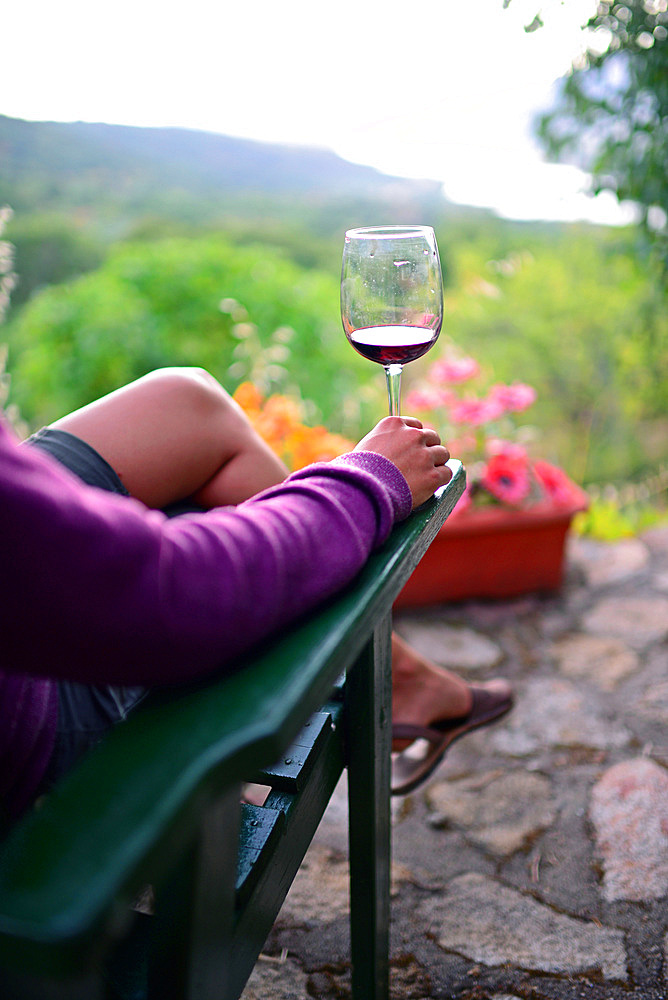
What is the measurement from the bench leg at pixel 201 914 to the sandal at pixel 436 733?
34.3 inches

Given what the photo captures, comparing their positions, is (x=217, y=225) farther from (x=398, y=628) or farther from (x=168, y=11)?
(x=398, y=628)

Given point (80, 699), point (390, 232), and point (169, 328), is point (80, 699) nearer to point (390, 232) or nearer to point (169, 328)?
point (390, 232)

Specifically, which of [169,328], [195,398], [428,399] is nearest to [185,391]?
[195,398]

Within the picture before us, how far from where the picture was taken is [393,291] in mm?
917

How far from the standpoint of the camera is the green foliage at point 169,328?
434 centimetres

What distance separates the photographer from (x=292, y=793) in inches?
34.1

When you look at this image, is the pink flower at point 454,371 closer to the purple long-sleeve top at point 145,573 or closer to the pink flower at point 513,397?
the pink flower at point 513,397

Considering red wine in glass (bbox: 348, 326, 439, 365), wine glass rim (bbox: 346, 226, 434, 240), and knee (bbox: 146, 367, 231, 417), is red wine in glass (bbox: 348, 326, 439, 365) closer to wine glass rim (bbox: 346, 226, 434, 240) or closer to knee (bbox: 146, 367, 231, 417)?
wine glass rim (bbox: 346, 226, 434, 240)

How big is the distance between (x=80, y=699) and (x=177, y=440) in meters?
0.38

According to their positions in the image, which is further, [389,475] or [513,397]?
[513,397]

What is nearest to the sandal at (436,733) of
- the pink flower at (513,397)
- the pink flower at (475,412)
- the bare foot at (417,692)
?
the bare foot at (417,692)

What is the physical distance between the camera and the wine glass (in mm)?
911

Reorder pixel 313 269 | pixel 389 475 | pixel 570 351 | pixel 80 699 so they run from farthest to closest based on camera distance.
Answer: pixel 570 351
pixel 313 269
pixel 80 699
pixel 389 475

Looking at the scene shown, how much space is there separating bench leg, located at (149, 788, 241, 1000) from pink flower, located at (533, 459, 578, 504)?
2.13 m
